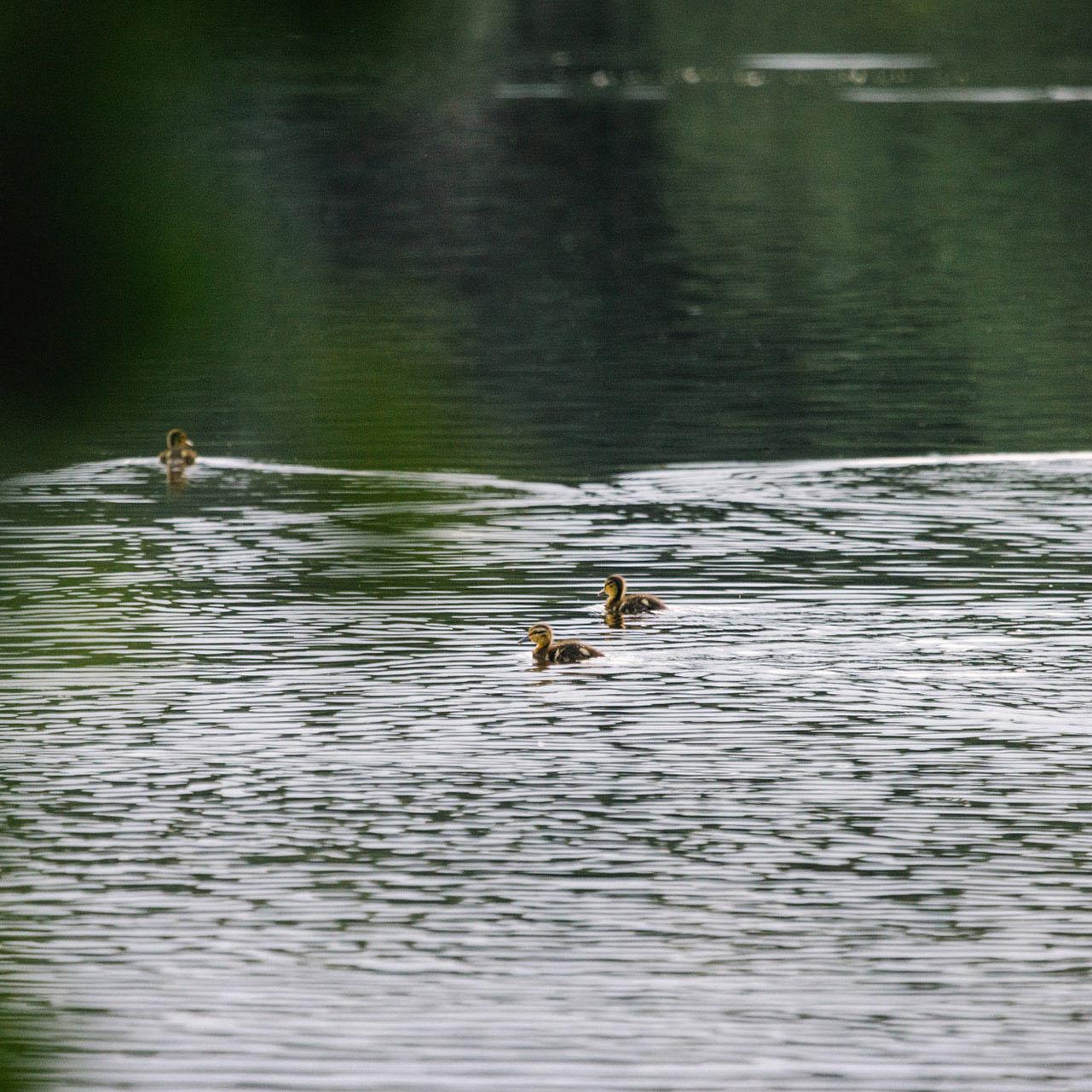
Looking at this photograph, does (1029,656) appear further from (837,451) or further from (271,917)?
(837,451)

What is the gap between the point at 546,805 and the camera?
11.2 m

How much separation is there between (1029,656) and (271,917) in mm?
5839

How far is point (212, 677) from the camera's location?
45.3 ft

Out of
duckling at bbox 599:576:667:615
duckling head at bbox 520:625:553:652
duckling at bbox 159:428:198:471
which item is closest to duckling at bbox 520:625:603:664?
duckling head at bbox 520:625:553:652

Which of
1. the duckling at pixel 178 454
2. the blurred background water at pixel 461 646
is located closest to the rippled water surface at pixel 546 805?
the blurred background water at pixel 461 646

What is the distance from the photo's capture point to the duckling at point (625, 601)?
14.9 meters

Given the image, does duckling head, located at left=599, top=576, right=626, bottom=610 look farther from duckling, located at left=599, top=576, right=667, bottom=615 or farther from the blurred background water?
the blurred background water

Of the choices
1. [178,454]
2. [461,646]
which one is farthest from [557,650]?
[178,454]

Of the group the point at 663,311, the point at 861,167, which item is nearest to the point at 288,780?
the point at 663,311

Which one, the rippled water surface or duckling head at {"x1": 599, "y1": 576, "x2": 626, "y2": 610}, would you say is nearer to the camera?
the rippled water surface

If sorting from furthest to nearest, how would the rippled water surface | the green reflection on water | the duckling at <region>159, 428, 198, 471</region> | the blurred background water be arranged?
the duckling at <region>159, 428, 198, 471</region>, the rippled water surface, the blurred background water, the green reflection on water

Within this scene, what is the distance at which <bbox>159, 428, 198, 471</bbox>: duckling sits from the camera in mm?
20031

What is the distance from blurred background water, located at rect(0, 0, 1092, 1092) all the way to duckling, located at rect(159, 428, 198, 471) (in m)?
0.19

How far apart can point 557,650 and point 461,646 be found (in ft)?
2.96
